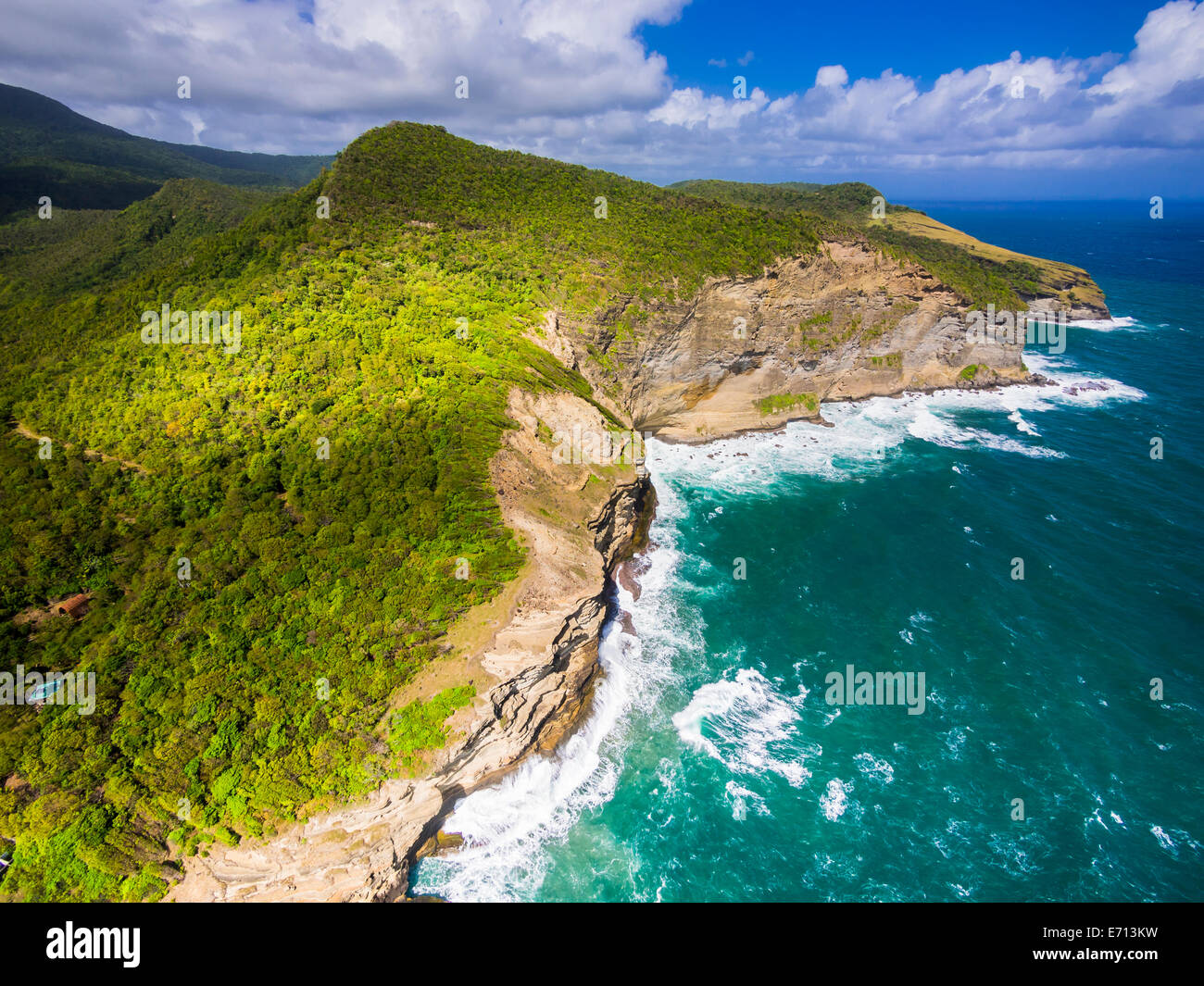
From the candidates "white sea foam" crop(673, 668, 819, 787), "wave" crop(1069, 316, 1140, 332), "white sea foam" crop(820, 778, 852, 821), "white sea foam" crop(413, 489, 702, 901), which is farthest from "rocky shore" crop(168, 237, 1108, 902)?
"wave" crop(1069, 316, 1140, 332)

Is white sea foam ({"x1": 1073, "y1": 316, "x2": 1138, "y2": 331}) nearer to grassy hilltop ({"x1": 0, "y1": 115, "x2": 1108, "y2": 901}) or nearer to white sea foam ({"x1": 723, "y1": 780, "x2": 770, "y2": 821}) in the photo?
grassy hilltop ({"x1": 0, "y1": 115, "x2": 1108, "y2": 901})

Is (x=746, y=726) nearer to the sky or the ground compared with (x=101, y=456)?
nearer to the ground

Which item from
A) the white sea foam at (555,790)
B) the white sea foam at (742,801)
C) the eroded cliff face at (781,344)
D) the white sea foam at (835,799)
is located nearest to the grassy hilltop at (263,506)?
the eroded cliff face at (781,344)

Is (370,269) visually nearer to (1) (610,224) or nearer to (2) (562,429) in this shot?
(2) (562,429)

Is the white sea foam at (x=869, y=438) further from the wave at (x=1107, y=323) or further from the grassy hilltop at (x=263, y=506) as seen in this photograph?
the wave at (x=1107, y=323)

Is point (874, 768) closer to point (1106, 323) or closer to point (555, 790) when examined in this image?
point (555, 790)

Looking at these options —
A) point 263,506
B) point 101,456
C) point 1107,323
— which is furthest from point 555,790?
point 1107,323
